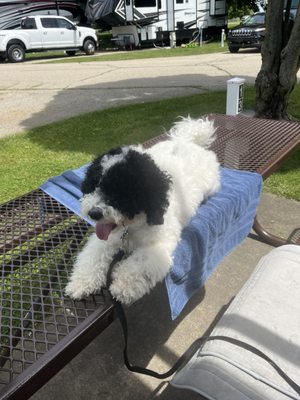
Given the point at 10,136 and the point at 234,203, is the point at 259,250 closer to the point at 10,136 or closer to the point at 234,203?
the point at 234,203

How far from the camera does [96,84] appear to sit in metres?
11.3

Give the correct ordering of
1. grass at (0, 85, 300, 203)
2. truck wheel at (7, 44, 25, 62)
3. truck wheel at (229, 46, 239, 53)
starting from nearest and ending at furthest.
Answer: grass at (0, 85, 300, 203), truck wheel at (229, 46, 239, 53), truck wheel at (7, 44, 25, 62)

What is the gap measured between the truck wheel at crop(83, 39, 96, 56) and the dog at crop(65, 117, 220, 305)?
73.4 ft

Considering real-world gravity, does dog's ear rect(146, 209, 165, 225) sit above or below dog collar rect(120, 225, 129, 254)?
above

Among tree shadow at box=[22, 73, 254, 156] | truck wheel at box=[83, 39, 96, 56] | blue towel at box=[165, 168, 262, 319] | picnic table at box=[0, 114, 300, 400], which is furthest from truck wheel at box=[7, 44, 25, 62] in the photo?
blue towel at box=[165, 168, 262, 319]

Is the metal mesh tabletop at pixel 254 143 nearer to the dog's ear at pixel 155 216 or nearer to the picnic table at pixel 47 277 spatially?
the picnic table at pixel 47 277

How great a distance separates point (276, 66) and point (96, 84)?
632cm

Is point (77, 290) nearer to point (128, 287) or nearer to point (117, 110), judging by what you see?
point (128, 287)

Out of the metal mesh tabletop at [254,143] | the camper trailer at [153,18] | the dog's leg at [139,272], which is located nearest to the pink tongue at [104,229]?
the dog's leg at [139,272]

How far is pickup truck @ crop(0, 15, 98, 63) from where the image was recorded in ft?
63.4

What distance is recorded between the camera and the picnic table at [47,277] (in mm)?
1396

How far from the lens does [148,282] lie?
182cm

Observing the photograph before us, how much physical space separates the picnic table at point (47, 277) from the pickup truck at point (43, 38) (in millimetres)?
18737

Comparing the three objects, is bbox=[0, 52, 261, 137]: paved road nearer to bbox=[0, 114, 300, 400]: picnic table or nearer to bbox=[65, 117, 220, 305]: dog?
bbox=[0, 114, 300, 400]: picnic table
